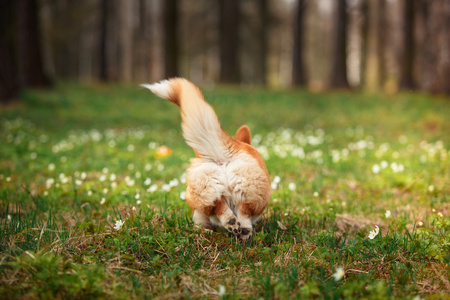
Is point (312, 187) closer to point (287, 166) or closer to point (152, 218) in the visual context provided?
point (287, 166)

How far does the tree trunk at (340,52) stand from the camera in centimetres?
1778

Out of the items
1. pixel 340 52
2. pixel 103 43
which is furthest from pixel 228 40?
pixel 103 43

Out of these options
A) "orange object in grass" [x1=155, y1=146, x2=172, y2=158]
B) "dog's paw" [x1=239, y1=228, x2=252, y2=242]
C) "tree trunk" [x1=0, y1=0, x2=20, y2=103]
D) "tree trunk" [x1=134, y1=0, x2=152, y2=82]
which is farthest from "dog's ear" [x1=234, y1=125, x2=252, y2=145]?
"tree trunk" [x1=134, y1=0, x2=152, y2=82]

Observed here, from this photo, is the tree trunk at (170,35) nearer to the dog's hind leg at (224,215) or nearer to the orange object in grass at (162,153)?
the orange object in grass at (162,153)

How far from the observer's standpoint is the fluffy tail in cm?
291

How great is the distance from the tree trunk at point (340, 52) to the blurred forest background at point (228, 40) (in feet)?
0.16

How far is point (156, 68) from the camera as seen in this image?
22.5 m

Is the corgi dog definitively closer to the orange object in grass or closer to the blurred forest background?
the orange object in grass

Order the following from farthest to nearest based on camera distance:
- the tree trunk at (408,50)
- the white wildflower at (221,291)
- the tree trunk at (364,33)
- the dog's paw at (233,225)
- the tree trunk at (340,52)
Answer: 1. the tree trunk at (364,33)
2. the tree trunk at (408,50)
3. the tree trunk at (340,52)
4. the dog's paw at (233,225)
5. the white wildflower at (221,291)

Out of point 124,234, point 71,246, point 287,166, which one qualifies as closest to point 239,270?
point 124,234

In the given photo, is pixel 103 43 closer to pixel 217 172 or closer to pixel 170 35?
pixel 170 35

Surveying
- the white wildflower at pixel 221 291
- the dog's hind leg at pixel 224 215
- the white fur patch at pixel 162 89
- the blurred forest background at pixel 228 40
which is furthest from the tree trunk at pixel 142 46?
the white wildflower at pixel 221 291

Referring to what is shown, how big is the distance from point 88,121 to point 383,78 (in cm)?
2666

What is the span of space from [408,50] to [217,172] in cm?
1893
